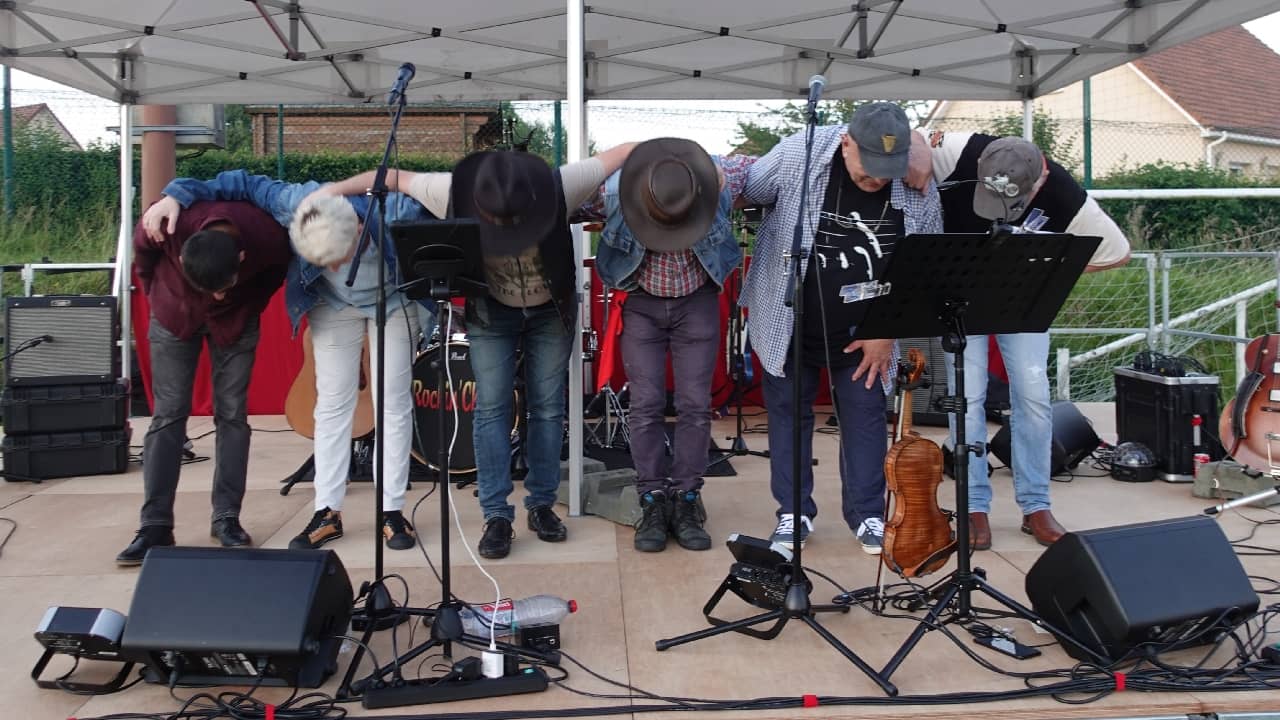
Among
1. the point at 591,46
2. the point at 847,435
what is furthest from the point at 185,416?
the point at 591,46

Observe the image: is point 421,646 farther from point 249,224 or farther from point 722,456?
point 722,456

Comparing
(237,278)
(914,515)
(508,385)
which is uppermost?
(237,278)

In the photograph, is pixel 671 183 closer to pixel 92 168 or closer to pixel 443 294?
pixel 443 294

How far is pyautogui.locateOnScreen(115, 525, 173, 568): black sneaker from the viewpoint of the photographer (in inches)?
157

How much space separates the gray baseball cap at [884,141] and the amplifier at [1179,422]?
306cm

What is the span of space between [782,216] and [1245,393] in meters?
2.81

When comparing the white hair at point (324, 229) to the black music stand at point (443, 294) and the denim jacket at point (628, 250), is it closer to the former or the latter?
Result: the black music stand at point (443, 294)

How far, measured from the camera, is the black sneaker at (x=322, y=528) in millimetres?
4184

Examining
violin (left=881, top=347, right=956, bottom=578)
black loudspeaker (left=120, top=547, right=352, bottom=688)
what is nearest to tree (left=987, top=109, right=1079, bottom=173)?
violin (left=881, top=347, right=956, bottom=578)

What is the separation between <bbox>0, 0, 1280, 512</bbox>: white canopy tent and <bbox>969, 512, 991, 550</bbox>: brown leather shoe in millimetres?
3249

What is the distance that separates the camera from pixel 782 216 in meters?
3.93

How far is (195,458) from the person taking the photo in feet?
20.6

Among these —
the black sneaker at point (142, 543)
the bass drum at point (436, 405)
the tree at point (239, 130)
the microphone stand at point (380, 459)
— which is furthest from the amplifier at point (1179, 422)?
the tree at point (239, 130)

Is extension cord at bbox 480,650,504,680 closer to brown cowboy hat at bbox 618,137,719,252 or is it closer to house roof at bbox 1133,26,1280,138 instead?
brown cowboy hat at bbox 618,137,719,252
